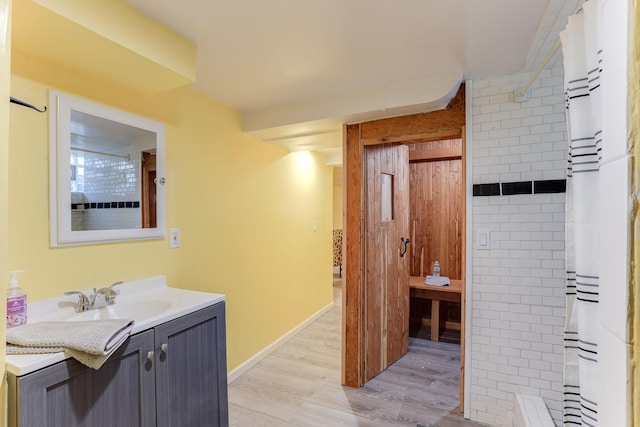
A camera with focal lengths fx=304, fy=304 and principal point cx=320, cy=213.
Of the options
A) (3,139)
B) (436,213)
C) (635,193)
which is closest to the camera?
(635,193)

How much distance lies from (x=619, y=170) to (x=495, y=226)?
1689mm

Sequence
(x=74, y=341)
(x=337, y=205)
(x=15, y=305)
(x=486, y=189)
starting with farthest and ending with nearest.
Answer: (x=337, y=205)
(x=486, y=189)
(x=15, y=305)
(x=74, y=341)

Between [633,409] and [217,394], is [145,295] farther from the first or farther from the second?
[633,409]

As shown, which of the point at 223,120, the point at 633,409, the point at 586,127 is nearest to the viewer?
the point at 633,409

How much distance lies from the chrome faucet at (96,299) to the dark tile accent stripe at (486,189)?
2266 mm

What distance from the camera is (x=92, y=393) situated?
1142 mm

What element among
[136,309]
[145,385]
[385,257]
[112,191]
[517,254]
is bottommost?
[145,385]

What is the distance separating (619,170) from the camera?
0.48m

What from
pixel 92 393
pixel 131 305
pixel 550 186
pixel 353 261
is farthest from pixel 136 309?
pixel 550 186

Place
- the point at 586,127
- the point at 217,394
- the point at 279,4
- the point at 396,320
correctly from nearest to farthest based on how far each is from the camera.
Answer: the point at 586,127, the point at 279,4, the point at 217,394, the point at 396,320

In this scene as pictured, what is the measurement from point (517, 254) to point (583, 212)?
127cm

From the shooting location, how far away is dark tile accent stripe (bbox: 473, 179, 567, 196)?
186 centimetres

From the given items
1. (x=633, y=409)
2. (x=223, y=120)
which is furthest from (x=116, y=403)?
(x=223, y=120)

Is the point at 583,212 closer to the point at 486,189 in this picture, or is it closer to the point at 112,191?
the point at 486,189
